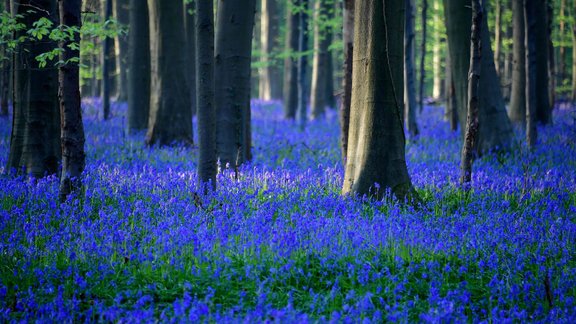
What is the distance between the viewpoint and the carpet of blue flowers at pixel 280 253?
4199 millimetres

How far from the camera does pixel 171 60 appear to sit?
41.0ft

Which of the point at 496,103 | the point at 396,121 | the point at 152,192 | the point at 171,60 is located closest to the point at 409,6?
the point at 496,103

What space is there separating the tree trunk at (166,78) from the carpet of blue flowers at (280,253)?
4.39 metres

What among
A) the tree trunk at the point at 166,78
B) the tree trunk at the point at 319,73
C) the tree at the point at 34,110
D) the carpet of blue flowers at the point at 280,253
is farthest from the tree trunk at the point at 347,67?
the tree trunk at the point at 319,73

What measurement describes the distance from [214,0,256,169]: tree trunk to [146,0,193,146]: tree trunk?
129 inches

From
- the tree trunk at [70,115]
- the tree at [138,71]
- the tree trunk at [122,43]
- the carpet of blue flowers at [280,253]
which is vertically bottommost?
the carpet of blue flowers at [280,253]

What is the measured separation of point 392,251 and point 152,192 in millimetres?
3695

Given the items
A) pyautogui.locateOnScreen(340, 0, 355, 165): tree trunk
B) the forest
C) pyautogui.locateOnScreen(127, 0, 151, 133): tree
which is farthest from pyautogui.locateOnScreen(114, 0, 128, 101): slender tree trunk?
pyautogui.locateOnScreen(340, 0, 355, 165): tree trunk

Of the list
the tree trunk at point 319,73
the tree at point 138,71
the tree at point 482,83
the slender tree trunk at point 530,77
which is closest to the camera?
the slender tree trunk at point 530,77

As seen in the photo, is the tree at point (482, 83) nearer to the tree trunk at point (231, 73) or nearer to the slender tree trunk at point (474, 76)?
Result: the slender tree trunk at point (474, 76)

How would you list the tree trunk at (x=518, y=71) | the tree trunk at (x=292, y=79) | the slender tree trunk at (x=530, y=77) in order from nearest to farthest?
1. the slender tree trunk at (x=530, y=77)
2. the tree trunk at (x=518, y=71)
3. the tree trunk at (x=292, y=79)

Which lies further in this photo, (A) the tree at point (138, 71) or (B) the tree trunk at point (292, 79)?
(B) the tree trunk at point (292, 79)

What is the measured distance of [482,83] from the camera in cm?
1148

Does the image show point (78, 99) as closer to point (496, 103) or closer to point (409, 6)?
point (496, 103)
